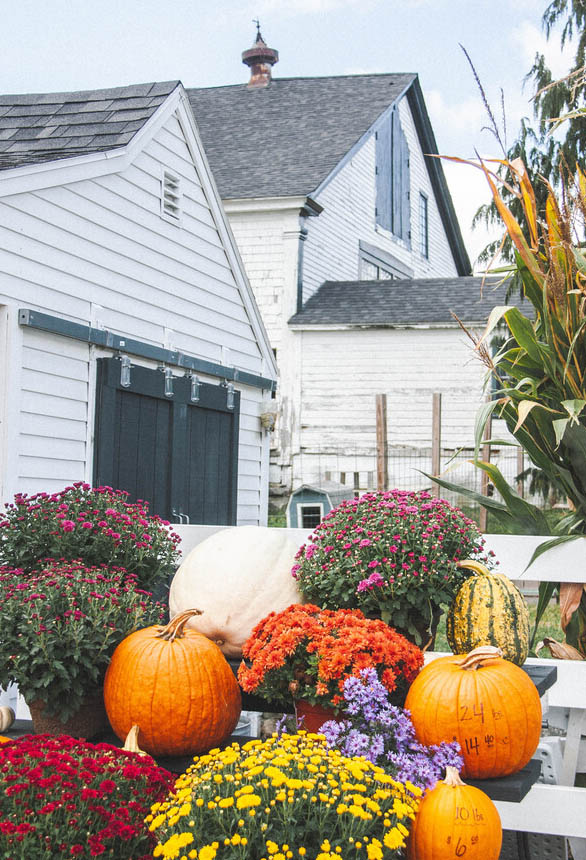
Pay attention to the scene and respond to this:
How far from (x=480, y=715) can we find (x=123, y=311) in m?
5.71

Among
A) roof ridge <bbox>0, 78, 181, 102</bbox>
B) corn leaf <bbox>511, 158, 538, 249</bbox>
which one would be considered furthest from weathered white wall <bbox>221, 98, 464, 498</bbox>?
corn leaf <bbox>511, 158, 538, 249</bbox>

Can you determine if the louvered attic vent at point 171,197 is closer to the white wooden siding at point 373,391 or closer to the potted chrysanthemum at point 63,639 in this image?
the potted chrysanthemum at point 63,639

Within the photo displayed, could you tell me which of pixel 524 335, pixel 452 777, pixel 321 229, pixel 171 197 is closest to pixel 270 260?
pixel 321 229

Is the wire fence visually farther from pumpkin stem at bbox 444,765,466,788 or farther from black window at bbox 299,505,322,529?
pumpkin stem at bbox 444,765,466,788

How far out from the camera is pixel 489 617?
9.61 ft

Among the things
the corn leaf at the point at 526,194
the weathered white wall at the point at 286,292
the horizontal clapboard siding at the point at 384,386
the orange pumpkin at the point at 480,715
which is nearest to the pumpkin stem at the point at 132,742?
the orange pumpkin at the point at 480,715

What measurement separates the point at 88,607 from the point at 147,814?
69 cm

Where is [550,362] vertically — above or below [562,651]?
above

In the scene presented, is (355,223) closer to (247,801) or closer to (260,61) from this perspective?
(260,61)

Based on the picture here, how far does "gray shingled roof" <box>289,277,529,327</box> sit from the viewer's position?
54.7 feet

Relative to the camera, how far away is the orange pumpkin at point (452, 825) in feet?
7.47

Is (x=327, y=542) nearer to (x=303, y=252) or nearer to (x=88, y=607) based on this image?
(x=88, y=607)

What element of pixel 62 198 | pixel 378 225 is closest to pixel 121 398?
pixel 62 198

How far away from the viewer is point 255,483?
10148mm
